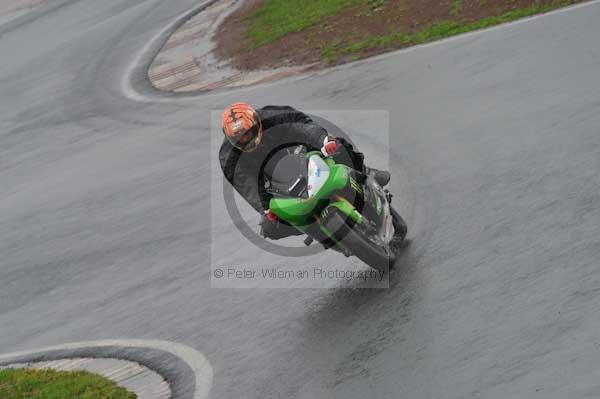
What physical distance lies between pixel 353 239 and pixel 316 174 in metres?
0.72

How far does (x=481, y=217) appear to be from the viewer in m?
10.4

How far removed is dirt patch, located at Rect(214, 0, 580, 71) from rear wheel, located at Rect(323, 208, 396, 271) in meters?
8.94

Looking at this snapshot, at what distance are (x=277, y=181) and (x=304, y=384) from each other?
7.47 feet

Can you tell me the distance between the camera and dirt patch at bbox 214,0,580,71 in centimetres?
1806

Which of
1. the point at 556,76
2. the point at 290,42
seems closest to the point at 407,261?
the point at 556,76

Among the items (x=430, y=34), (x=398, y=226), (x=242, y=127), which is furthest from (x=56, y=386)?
(x=430, y=34)

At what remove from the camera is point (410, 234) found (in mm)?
10695

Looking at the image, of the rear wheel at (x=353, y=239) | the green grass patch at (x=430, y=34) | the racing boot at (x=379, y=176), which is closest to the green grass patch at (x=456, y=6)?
the green grass patch at (x=430, y=34)

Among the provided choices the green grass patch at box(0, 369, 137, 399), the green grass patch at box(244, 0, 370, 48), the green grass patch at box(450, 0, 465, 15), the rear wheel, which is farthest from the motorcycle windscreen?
the green grass patch at box(244, 0, 370, 48)

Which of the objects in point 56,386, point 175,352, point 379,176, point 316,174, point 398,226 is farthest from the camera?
point 379,176

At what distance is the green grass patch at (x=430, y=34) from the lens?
17.2m

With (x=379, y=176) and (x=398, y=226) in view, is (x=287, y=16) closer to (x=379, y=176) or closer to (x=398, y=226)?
(x=379, y=176)

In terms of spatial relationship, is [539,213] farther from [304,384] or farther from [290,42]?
[290,42]

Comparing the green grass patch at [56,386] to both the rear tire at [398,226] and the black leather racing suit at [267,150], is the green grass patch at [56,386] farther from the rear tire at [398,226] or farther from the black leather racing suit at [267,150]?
the rear tire at [398,226]
